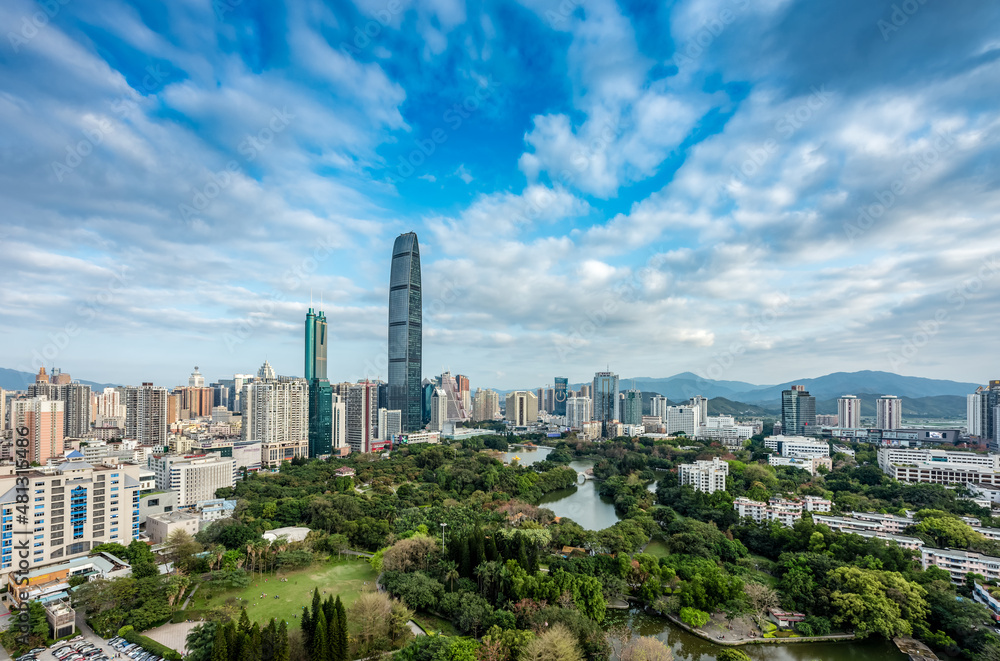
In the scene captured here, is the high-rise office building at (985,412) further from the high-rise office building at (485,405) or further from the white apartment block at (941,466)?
the high-rise office building at (485,405)

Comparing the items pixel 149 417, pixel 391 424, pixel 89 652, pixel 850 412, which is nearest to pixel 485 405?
pixel 391 424

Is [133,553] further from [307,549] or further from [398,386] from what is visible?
[398,386]

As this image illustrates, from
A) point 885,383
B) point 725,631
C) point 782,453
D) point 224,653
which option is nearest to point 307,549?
point 224,653

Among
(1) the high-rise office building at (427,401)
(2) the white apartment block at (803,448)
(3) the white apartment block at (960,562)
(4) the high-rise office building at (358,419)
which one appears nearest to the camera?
(3) the white apartment block at (960,562)

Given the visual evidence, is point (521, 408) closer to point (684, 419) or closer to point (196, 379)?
point (684, 419)

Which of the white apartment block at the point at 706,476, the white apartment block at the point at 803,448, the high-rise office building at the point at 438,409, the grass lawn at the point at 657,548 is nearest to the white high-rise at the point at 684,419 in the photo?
the white apartment block at the point at 803,448

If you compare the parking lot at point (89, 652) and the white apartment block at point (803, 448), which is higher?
the parking lot at point (89, 652)
